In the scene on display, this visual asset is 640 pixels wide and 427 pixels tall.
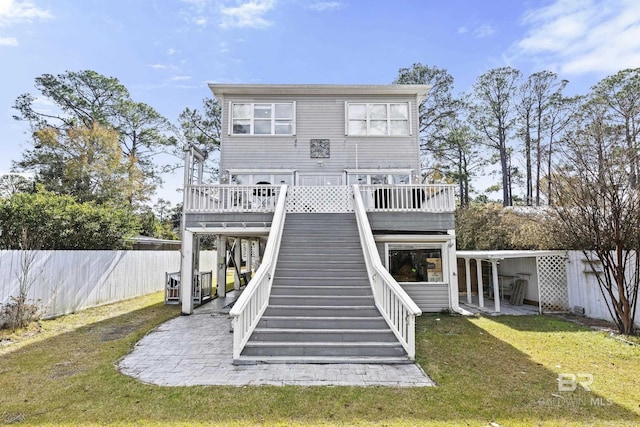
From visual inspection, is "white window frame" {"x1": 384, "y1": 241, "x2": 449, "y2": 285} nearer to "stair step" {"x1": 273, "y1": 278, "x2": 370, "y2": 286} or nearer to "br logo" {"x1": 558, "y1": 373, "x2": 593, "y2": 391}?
"stair step" {"x1": 273, "y1": 278, "x2": 370, "y2": 286}

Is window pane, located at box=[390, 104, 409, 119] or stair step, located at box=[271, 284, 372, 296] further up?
window pane, located at box=[390, 104, 409, 119]

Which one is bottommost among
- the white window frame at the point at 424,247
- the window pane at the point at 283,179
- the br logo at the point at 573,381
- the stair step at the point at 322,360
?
the br logo at the point at 573,381

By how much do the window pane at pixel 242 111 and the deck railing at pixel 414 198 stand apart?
19.5 ft

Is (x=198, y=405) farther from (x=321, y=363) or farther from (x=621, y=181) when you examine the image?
(x=621, y=181)

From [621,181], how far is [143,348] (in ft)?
35.9

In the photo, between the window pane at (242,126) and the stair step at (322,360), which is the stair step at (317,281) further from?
the window pane at (242,126)

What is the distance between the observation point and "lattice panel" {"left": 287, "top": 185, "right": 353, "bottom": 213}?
10844mm

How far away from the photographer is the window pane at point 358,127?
12617 mm

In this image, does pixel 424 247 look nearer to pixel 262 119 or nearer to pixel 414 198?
pixel 414 198

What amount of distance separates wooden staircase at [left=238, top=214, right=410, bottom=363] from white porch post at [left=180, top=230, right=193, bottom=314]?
9.77 feet

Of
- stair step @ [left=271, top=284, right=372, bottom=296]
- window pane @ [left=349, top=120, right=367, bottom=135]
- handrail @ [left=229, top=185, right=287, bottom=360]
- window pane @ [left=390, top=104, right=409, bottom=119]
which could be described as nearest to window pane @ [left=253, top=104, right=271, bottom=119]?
window pane @ [left=349, top=120, right=367, bottom=135]

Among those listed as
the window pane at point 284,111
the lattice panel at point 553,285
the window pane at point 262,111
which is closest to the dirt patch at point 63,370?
the window pane at point 262,111

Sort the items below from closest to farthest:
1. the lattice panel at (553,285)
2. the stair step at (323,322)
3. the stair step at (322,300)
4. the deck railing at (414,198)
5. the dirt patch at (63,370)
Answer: the dirt patch at (63,370), the stair step at (323,322), the stair step at (322,300), the deck railing at (414,198), the lattice panel at (553,285)

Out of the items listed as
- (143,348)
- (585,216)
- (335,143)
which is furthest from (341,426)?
(335,143)
